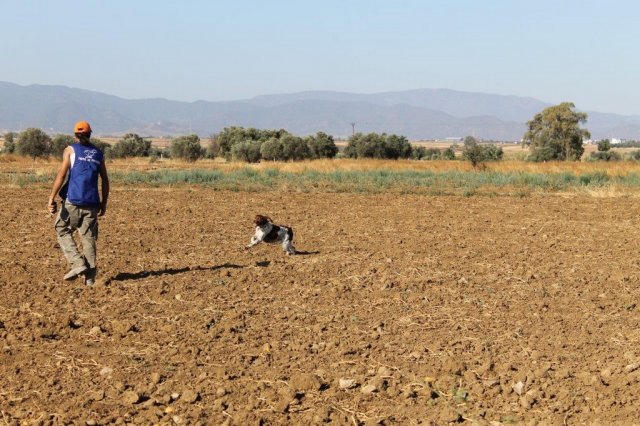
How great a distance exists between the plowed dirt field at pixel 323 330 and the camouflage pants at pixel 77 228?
1.16ft

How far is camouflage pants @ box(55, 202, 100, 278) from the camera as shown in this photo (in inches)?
385

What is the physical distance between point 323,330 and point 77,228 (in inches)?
139

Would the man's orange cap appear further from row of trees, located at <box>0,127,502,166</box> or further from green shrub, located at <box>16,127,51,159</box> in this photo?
green shrub, located at <box>16,127,51,159</box>

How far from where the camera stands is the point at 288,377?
673 cm

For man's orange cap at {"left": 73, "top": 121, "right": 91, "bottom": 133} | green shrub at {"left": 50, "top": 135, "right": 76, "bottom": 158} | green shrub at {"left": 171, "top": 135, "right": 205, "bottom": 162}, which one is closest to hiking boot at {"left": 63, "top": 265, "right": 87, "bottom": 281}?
man's orange cap at {"left": 73, "top": 121, "right": 91, "bottom": 133}

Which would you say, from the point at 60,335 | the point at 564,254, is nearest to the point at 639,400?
the point at 60,335

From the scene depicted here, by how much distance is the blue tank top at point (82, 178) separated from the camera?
970cm

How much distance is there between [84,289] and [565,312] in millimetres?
5585

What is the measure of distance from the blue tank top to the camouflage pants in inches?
4.0

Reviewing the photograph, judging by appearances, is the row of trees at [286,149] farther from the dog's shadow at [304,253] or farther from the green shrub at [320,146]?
the dog's shadow at [304,253]

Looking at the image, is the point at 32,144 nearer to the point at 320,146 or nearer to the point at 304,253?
the point at 320,146

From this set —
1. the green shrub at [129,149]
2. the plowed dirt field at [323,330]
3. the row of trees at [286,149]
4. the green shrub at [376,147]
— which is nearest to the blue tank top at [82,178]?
the plowed dirt field at [323,330]

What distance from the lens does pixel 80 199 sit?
9.69 meters

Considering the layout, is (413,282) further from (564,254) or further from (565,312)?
(564,254)
